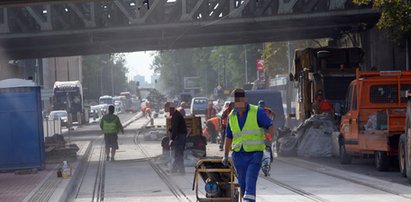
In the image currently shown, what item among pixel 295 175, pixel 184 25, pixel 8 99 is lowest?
pixel 295 175

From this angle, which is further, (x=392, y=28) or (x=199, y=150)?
(x=392, y=28)

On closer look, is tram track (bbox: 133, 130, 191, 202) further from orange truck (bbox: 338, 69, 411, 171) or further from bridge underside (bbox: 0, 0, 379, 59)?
bridge underside (bbox: 0, 0, 379, 59)

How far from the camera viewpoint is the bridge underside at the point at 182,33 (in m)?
37.6

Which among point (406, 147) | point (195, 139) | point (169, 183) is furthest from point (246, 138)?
point (195, 139)

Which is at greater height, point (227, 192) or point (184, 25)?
point (184, 25)

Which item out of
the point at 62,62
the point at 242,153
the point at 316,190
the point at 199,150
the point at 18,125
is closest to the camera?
the point at 242,153

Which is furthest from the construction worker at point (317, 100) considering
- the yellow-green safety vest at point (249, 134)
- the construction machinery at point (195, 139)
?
the yellow-green safety vest at point (249, 134)

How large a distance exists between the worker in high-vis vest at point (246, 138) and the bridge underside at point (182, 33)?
23.7 meters

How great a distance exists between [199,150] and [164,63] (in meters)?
150

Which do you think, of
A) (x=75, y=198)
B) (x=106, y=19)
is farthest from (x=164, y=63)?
(x=75, y=198)

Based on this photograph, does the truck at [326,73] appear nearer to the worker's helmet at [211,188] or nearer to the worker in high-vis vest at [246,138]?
the worker's helmet at [211,188]

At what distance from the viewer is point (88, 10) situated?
138ft

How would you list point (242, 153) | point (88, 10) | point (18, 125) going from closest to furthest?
point (242, 153) < point (18, 125) < point (88, 10)

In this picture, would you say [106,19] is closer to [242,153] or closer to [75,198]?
[75,198]
